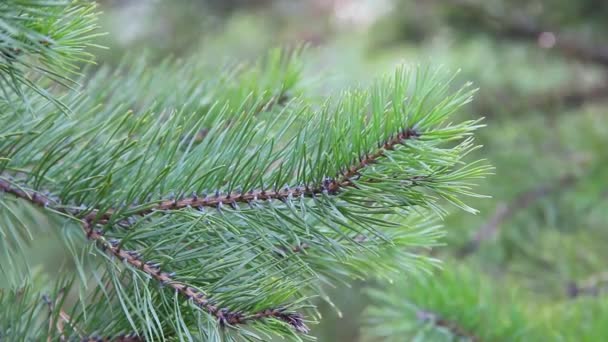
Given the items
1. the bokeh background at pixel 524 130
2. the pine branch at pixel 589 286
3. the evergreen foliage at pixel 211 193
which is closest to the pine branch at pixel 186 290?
the evergreen foliage at pixel 211 193

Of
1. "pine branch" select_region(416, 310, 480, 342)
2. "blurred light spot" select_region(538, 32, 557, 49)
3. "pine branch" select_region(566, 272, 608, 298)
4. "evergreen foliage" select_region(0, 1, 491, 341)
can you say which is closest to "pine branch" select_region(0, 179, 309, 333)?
"evergreen foliage" select_region(0, 1, 491, 341)

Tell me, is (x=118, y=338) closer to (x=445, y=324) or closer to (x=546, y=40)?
(x=445, y=324)

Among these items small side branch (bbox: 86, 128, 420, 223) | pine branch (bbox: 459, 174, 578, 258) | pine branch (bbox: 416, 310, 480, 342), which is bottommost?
pine branch (bbox: 416, 310, 480, 342)

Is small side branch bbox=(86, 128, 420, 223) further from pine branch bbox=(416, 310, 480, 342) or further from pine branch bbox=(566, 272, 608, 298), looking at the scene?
pine branch bbox=(566, 272, 608, 298)

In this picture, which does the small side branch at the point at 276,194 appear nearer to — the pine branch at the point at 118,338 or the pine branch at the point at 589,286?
the pine branch at the point at 118,338

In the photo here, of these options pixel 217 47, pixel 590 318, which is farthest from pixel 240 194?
pixel 217 47

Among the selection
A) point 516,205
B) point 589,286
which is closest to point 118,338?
point 589,286

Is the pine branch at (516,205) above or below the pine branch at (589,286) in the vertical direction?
above

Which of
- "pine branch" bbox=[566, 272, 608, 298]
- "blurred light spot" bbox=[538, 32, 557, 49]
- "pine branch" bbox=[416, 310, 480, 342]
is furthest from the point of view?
"blurred light spot" bbox=[538, 32, 557, 49]

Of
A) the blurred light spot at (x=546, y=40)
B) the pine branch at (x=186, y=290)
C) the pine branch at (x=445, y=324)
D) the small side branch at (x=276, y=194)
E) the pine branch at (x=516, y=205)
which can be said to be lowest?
the pine branch at (x=445, y=324)
